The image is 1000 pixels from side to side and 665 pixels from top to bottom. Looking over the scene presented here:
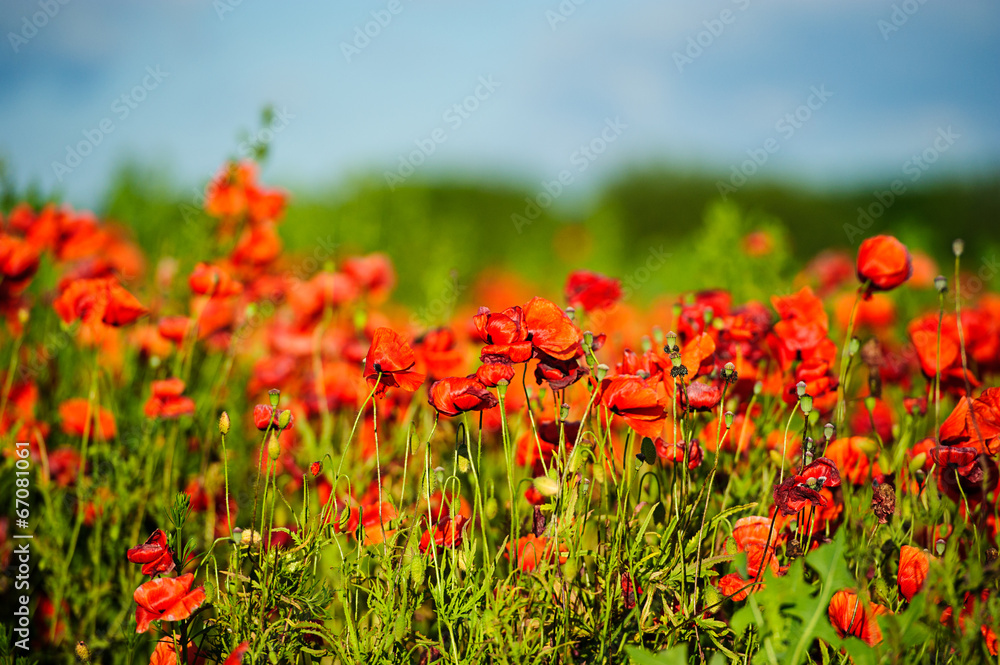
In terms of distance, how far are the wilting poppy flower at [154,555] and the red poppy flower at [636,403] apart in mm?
730

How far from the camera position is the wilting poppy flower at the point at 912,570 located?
109 centimetres

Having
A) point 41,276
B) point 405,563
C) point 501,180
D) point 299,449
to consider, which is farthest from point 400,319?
point 501,180

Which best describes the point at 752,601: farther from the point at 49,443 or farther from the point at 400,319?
the point at 400,319

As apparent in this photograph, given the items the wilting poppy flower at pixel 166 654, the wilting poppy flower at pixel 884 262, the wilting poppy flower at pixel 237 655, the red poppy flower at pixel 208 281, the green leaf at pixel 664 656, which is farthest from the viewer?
the red poppy flower at pixel 208 281

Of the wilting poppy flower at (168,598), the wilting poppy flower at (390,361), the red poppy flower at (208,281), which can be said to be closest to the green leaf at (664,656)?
the wilting poppy flower at (390,361)

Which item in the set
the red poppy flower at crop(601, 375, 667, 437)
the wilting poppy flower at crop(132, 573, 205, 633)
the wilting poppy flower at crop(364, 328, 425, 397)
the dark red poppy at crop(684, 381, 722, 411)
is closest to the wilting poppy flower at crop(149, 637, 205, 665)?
the wilting poppy flower at crop(132, 573, 205, 633)

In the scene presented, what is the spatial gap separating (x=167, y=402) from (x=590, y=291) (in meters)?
1.00

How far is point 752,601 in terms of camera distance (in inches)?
38.3

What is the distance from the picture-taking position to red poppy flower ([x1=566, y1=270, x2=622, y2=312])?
1.63 meters

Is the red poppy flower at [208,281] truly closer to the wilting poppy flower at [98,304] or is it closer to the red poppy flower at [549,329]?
the wilting poppy flower at [98,304]

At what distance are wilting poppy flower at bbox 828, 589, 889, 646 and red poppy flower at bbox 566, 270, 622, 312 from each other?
0.78 meters

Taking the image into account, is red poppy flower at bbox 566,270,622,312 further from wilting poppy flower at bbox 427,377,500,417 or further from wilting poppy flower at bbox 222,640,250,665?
wilting poppy flower at bbox 222,640,250,665

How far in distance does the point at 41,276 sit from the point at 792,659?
3.19 metres

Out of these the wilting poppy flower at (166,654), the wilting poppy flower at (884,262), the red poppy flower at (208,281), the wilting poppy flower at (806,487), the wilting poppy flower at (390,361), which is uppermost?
the red poppy flower at (208,281)
